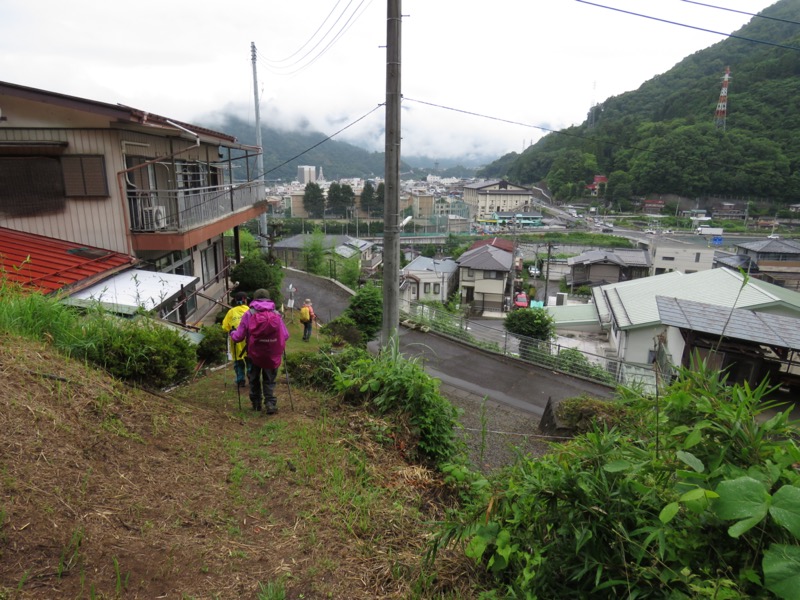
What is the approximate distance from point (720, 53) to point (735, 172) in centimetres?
4100

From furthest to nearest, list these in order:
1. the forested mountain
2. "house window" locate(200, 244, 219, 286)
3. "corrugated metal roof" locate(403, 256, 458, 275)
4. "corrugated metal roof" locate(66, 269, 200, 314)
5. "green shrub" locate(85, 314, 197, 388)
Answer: the forested mountain → "corrugated metal roof" locate(403, 256, 458, 275) → "house window" locate(200, 244, 219, 286) → "corrugated metal roof" locate(66, 269, 200, 314) → "green shrub" locate(85, 314, 197, 388)

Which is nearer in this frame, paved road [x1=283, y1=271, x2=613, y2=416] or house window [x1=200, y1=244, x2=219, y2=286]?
paved road [x1=283, y1=271, x2=613, y2=416]

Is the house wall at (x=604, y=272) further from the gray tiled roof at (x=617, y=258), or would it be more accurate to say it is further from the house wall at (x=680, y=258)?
the house wall at (x=680, y=258)

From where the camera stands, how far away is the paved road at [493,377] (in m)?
11.3

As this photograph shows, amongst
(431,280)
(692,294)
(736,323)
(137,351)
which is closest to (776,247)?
(692,294)

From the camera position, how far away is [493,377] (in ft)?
40.7

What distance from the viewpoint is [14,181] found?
8.62 m

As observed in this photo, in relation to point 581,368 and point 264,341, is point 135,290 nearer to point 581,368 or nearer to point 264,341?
point 264,341

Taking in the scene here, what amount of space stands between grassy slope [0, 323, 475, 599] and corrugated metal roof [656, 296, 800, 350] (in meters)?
8.87

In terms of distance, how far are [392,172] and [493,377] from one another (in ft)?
24.6

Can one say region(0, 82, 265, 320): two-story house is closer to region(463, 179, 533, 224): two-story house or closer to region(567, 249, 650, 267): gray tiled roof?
region(567, 249, 650, 267): gray tiled roof

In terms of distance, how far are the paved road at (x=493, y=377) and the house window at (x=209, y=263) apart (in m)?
5.99

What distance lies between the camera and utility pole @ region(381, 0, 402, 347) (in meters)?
6.36

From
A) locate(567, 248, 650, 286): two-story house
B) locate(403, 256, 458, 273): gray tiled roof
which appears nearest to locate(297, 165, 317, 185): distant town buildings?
locate(403, 256, 458, 273): gray tiled roof
